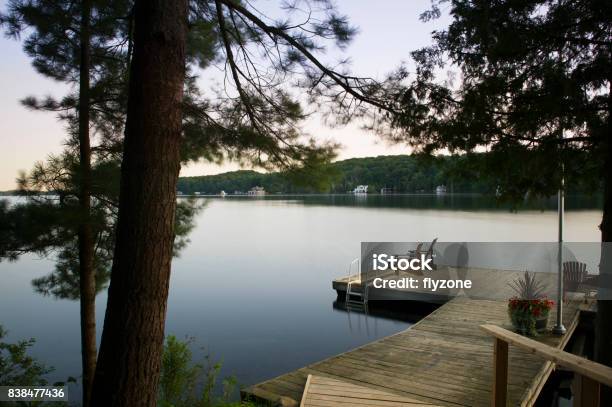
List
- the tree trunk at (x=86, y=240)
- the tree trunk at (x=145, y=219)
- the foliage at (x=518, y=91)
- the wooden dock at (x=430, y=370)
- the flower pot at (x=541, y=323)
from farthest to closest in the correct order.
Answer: the flower pot at (x=541, y=323) → the tree trunk at (x=86, y=240) → the wooden dock at (x=430, y=370) → the foliage at (x=518, y=91) → the tree trunk at (x=145, y=219)

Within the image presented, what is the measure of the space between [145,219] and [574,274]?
949 cm

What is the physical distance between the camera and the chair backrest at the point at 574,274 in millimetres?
8766

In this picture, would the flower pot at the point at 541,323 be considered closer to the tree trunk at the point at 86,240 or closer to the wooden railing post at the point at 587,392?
the wooden railing post at the point at 587,392

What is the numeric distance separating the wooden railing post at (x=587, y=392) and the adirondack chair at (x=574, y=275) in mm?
7586

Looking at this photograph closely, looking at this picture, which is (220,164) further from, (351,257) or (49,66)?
(351,257)

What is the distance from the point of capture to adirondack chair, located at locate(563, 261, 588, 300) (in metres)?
8.77

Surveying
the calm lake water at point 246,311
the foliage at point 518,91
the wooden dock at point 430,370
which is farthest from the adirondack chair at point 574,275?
the foliage at point 518,91

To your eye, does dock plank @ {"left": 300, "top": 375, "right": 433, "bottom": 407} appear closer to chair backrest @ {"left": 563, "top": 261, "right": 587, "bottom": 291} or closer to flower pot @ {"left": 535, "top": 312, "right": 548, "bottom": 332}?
flower pot @ {"left": 535, "top": 312, "right": 548, "bottom": 332}

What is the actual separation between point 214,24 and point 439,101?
8.37 ft

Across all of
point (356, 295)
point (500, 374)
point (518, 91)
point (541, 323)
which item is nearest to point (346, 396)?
point (500, 374)

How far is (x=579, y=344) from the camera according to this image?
805 centimetres

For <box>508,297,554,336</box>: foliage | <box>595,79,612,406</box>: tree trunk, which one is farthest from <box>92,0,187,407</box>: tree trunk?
<box>508,297,554,336</box>: foliage

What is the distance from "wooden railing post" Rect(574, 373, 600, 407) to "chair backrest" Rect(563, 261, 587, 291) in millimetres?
7717

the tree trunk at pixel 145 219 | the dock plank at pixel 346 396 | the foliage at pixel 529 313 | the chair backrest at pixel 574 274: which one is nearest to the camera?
the tree trunk at pixel 145 219
